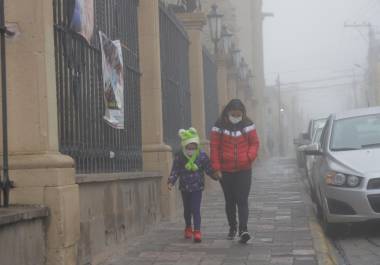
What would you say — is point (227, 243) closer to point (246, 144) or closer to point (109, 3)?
point (246, 144)

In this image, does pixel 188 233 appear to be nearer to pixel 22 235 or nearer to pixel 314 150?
pixel 314 150

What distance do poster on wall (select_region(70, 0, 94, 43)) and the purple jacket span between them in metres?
1.97

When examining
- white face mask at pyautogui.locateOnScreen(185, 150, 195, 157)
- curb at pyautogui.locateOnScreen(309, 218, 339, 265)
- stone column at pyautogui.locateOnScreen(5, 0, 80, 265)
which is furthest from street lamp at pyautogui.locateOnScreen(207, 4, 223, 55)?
stone column at pyautogui.locateOnScreen(5, 0, 80, 265)

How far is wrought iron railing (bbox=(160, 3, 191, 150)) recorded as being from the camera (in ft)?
41.3

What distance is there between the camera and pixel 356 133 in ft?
33.0

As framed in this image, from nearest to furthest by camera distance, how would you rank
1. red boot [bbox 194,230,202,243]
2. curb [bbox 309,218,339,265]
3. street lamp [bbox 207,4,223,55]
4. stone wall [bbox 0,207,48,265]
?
stone wall [bbox 0,207,48,265], curb [bbox 309,218,339,265], red boot [bbox 194,230,202,243], street lamp [bbox 207,4,223,55]

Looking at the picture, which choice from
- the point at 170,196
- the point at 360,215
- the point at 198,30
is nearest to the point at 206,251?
the point at 360,215

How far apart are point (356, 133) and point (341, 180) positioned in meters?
1.38

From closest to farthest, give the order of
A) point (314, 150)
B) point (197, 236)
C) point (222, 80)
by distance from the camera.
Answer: point (197, 236)
point (314, 150)
point (222, 80)

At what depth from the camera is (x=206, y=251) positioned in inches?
318

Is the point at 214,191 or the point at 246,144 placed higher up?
the point at 246,144

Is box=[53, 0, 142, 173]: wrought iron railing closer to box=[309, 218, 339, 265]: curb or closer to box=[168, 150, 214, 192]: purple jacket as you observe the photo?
box=[168, 150, 214, 192]: purple jacket

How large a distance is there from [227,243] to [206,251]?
0.62 meters

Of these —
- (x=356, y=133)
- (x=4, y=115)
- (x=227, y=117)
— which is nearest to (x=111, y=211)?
(x=227, y=117)
